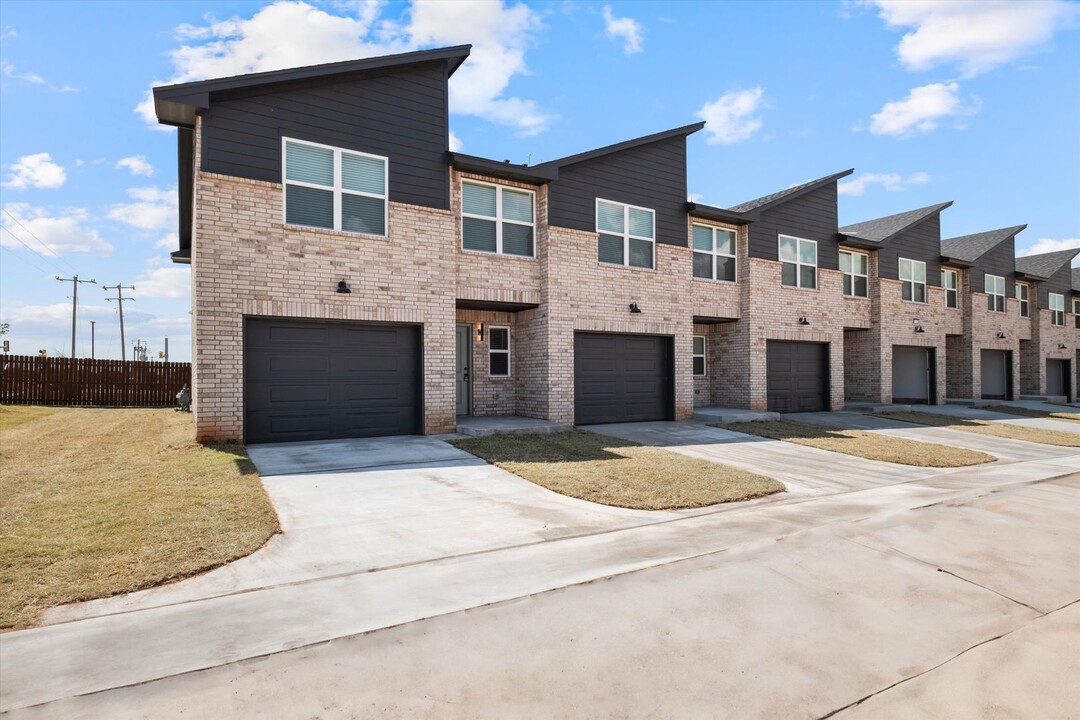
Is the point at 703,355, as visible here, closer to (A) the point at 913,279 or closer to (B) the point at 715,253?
(B) the point at 715,253

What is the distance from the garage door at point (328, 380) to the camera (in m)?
10.7

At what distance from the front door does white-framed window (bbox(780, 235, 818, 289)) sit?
1042cm

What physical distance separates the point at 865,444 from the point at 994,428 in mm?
7125

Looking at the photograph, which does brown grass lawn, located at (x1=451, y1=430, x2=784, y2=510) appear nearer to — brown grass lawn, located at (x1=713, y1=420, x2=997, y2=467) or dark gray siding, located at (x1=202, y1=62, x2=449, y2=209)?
brown grass lawn, located at (x1=713, y1=420, x2=997, y2=467)

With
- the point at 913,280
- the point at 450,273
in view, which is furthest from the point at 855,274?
the point at 450,273

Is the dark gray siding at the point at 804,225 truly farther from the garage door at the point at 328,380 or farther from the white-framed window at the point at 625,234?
the garage door at the point at 328,380

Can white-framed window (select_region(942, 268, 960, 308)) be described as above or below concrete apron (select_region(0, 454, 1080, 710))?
above

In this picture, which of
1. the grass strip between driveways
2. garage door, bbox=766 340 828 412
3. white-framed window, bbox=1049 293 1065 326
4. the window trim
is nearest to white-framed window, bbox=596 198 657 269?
garage door, bbox=766 340 828 412

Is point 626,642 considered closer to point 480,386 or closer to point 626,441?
point 626,441

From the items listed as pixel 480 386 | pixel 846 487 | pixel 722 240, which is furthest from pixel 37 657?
pixel 722 240

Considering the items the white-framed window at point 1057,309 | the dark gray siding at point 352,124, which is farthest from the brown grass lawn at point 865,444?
the white-framed window at point 1057,309

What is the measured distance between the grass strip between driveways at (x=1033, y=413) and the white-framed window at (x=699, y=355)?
12.5 m

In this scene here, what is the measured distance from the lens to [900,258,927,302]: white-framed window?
74.6ft

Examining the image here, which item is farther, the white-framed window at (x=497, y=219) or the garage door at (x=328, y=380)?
the white-framed window at (x=497, y=219)
